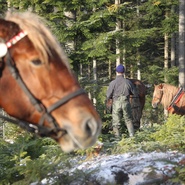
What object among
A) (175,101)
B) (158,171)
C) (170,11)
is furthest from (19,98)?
(170,11)

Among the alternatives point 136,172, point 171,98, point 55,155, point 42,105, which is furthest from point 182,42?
point 42,105

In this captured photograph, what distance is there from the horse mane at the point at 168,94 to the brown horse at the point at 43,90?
38.2 feet

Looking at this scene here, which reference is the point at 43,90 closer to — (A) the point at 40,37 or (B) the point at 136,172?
(A) the point at 40,37

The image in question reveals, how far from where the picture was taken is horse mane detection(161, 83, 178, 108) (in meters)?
14.5

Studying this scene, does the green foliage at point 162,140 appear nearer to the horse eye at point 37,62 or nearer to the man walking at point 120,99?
the man walking at point 120,99

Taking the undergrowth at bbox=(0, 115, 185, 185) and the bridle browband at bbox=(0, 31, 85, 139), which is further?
the undergrowth at bbox=(0, 115, 185, 185)

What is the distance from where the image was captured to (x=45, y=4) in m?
12.4

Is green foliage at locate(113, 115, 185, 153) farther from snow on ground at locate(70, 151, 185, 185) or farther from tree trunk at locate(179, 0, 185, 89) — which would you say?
tree trunk at locate(179, 0, 185, 89)

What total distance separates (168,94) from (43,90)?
39.0 ft

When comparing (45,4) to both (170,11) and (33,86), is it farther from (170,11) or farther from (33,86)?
(170,11)

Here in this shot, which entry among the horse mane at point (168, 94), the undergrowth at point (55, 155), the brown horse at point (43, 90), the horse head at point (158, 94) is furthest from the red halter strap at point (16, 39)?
the horse head at point (158, 94)

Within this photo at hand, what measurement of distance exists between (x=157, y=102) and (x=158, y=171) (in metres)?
10.1

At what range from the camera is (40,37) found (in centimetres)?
324

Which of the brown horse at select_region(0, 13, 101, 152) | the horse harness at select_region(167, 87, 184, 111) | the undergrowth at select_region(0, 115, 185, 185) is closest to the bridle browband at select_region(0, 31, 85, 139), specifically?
the brown horse at select_region(0, 13, 101, 152)
